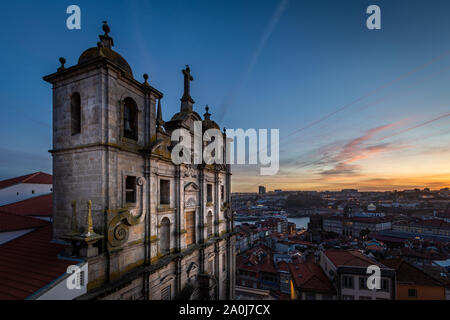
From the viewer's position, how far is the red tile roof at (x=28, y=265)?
7.82 metres

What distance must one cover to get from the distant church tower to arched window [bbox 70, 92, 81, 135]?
5 cm

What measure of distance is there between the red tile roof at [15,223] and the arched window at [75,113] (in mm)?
6781

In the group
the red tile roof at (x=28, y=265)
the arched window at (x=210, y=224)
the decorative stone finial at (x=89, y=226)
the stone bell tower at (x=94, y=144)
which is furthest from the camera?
the arched window at (x=210, y=224)

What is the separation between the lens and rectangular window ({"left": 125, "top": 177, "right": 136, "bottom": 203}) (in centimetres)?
1191

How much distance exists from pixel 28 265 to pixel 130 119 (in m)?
8.40

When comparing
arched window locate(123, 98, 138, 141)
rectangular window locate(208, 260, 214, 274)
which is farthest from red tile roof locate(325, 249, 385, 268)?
arched window locate(123, 98, 138, 141)

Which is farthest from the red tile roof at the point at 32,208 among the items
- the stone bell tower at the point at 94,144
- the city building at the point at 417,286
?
the city building at the point at 417,286

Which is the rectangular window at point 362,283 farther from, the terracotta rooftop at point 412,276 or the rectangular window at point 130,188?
the rectangular window at point 130,188

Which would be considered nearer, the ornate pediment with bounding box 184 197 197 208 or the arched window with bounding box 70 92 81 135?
the arched window with bounding box 70 92 81 135

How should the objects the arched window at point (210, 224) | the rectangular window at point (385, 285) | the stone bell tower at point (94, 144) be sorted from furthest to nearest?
the rectangular window at point (385, 285) < the arched window at point (210, 224) < the stone bell tower at point (94, 144)

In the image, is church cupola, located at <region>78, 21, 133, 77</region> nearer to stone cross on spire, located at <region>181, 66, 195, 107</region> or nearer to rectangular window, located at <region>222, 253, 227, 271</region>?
stone cross on spire, located at <region>181, 66, 195, 107</region>

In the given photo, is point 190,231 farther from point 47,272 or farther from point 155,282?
point 47,272
